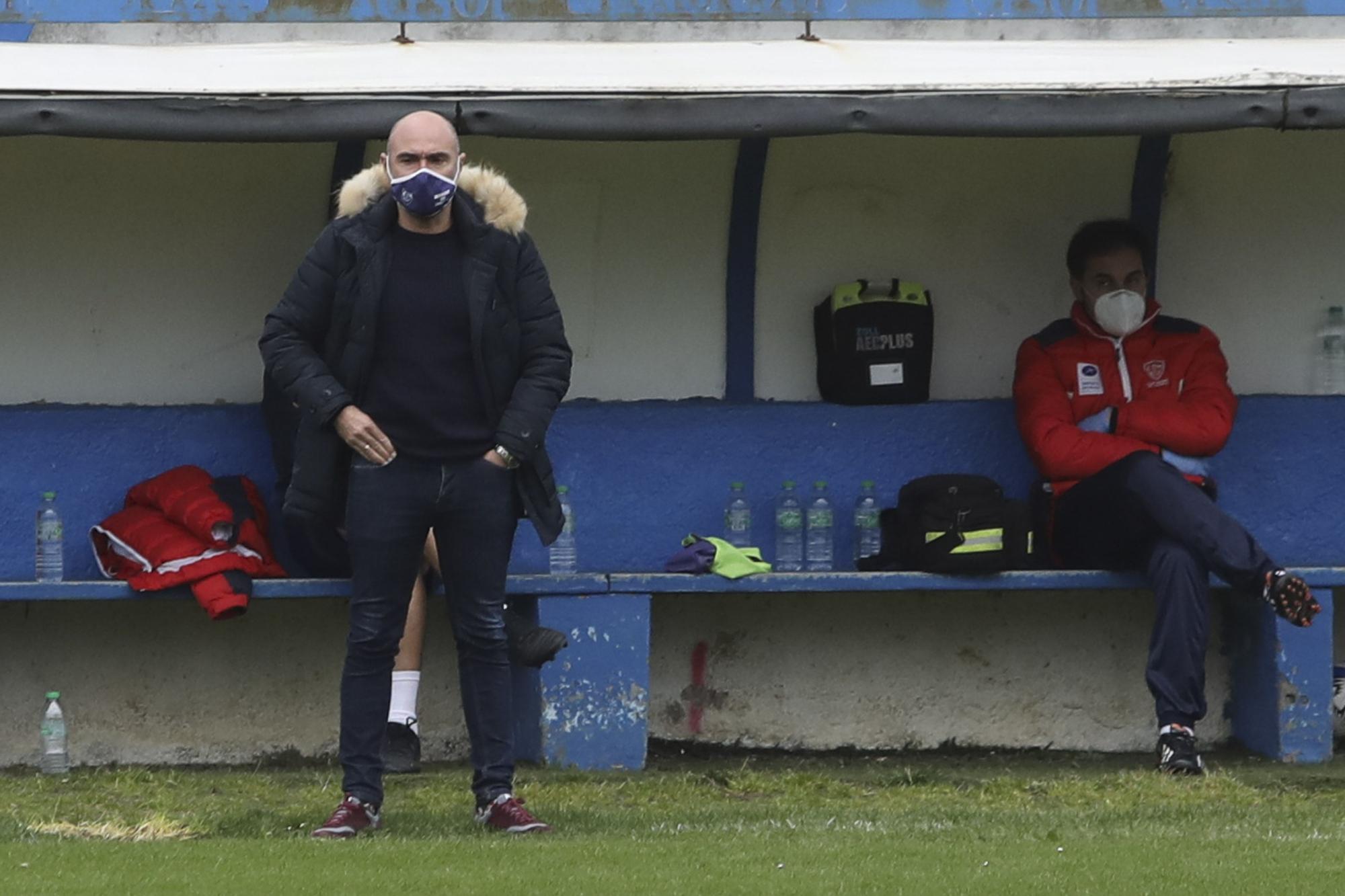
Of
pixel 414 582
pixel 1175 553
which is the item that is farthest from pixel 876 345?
pixel 414 582

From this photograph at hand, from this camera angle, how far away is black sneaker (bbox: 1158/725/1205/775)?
7.49m

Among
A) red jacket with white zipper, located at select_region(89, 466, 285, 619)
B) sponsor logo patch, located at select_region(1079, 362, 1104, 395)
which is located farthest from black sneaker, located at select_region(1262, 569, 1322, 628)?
red jacket with white zipper, located at select_region(89, 466, 285, 619)

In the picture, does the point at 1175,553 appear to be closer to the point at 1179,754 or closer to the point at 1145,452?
the point at 1145,452

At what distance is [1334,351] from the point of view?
28.8ft

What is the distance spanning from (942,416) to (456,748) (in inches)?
79.0

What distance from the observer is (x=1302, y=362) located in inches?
348

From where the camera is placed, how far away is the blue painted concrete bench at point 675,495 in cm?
781

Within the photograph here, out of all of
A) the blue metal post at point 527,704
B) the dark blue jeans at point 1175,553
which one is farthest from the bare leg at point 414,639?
the dark blue jeans at point 1175,553

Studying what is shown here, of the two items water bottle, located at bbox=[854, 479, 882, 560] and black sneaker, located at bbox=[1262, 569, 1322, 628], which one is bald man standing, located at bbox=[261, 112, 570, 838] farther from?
black sneaker, located at bbox=[1262, 569, 1322, 628]

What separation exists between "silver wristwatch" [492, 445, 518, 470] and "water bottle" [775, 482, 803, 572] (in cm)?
227

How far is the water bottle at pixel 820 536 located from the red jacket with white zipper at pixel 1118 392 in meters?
0.71

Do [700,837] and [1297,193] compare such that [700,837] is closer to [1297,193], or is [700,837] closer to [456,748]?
[456,748]

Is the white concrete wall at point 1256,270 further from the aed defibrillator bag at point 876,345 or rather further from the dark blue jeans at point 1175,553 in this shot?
the dark blue jeans at point 1175,553

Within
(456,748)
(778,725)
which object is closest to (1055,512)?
(778,725)
